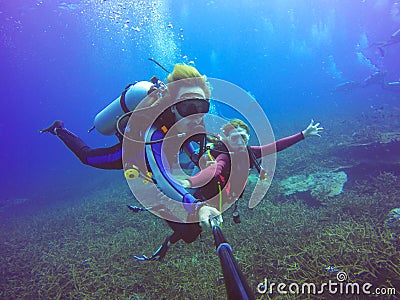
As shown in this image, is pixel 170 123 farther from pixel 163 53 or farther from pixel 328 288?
pixel 163 53

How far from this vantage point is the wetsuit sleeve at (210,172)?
2.76 metres

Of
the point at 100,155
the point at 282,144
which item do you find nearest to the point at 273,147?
the point at 282,144

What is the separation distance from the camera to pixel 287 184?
9.09 metres

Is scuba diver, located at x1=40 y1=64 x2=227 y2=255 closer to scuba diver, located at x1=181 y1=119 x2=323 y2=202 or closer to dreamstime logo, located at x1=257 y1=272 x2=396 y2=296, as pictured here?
scuba diver, located at x1=181 y1=119 x2=323 y2=202

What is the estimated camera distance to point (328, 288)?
366cm

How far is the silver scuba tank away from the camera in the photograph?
3.15 metres

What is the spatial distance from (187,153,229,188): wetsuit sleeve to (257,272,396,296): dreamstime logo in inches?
101

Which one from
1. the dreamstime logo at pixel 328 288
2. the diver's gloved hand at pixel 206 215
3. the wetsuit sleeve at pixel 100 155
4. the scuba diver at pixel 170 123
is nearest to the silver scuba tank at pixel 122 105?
the scuba diver at pixel 170 123

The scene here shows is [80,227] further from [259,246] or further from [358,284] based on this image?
[358,284]

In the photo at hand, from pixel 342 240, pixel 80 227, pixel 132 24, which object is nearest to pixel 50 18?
pixel 132 24

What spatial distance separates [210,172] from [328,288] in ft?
9.45

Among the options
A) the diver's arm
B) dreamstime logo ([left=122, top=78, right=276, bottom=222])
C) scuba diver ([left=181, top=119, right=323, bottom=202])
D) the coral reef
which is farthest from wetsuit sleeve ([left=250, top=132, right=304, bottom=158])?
the coral reef

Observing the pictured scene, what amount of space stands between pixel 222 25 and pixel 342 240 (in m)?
99.1

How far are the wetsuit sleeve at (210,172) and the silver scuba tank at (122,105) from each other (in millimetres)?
1319
